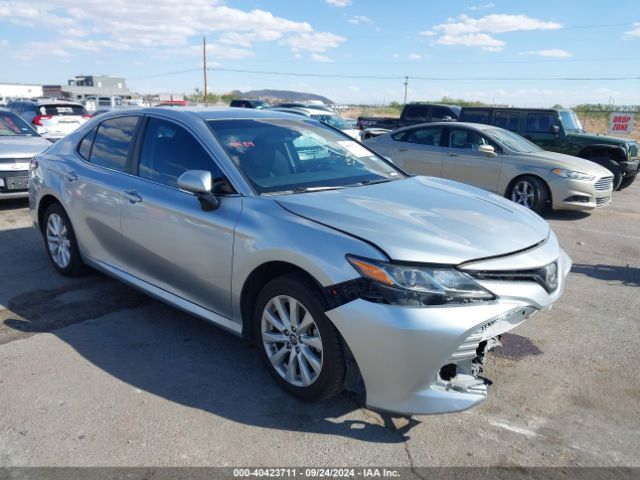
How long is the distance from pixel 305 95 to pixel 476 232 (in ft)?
470

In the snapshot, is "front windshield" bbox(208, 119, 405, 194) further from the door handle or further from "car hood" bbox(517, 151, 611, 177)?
"car hood" bbox(517, 151, 611, 177)

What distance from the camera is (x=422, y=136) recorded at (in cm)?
1039

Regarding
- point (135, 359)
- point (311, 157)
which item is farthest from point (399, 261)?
point (135, 359)

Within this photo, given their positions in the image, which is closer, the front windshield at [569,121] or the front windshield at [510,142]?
the front windshield at [510,142]

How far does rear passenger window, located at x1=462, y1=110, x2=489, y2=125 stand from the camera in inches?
531

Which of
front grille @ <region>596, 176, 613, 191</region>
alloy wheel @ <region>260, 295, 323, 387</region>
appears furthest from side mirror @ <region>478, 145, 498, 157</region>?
alloy wheel @ <region>260, 295, 323, 387</region>

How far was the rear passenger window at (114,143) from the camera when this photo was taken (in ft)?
14.3

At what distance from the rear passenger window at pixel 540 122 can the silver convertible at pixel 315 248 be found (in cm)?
927

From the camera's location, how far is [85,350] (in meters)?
3.82

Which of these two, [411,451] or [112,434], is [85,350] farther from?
[411,451]

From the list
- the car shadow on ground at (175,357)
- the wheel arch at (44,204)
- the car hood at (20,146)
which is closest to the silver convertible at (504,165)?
Answer: the car hood at (20,146)

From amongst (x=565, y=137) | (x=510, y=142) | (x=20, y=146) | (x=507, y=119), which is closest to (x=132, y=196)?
(x=20, y=146)

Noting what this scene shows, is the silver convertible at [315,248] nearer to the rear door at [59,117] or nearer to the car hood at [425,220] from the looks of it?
the car hood at [425,220]

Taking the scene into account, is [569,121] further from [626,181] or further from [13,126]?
[13,126]
